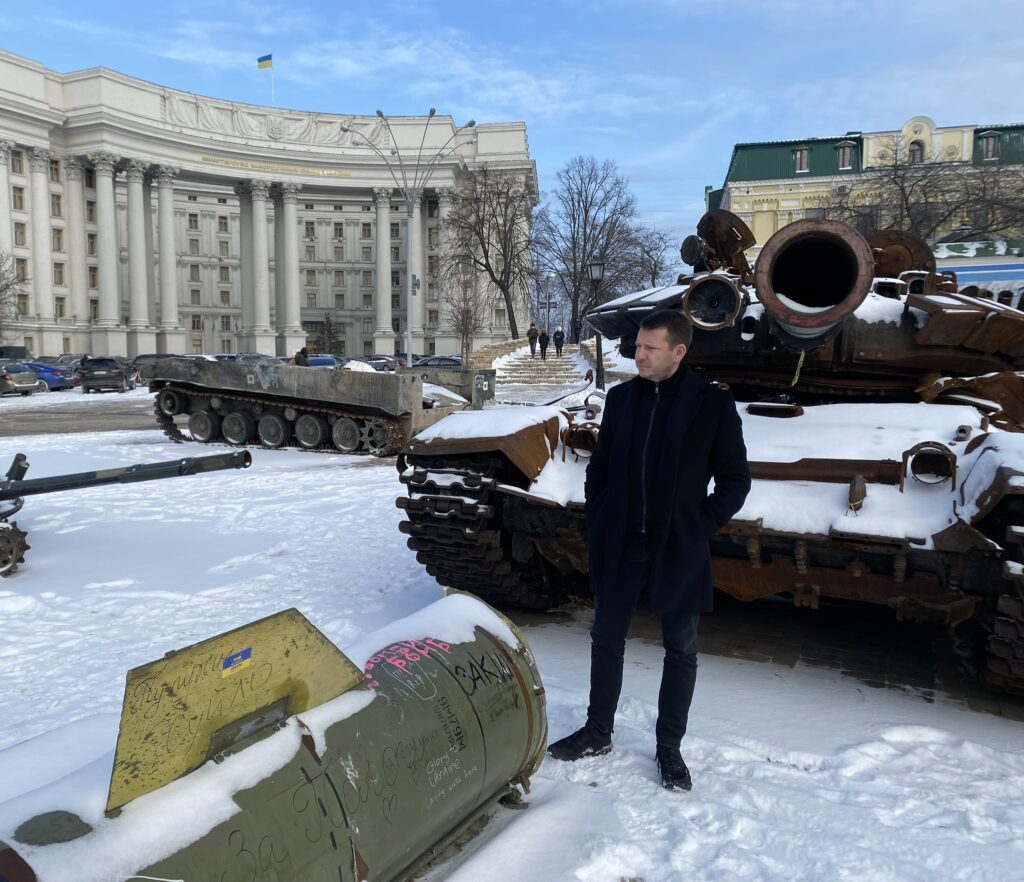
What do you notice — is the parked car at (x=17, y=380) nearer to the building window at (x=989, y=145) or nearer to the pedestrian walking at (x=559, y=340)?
the pedestrian walking at (x=559, y=340)

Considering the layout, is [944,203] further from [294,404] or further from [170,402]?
[170,402]

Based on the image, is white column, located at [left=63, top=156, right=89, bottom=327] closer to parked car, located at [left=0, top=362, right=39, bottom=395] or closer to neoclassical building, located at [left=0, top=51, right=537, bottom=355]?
neoclassical building, located at [left=0, top=51, right=537, bottom=355]

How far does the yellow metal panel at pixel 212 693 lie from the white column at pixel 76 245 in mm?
64729

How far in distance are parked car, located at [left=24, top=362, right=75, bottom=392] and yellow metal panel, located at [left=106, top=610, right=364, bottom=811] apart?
3289 centimetres

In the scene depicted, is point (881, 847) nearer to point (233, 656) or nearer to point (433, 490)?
point (233, 656)

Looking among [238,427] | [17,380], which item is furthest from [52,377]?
[238,427]

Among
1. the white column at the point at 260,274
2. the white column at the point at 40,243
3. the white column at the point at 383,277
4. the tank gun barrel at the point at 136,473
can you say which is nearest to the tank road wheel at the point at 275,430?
the tank gun barrel at the point at 136,473

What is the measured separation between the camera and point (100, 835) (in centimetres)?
168

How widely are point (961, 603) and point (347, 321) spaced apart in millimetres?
80485

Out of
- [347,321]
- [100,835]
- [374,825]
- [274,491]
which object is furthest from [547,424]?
[347,321]

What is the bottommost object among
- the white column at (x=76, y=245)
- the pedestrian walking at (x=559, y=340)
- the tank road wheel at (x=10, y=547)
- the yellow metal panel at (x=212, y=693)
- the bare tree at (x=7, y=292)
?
the tank road wheel at (x=10, y=547)

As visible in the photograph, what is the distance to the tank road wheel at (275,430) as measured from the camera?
14906 millimetres

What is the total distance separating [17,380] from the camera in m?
28.5

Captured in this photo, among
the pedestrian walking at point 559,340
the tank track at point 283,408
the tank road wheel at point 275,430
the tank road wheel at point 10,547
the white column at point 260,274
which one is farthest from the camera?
the white column at point 260,274
